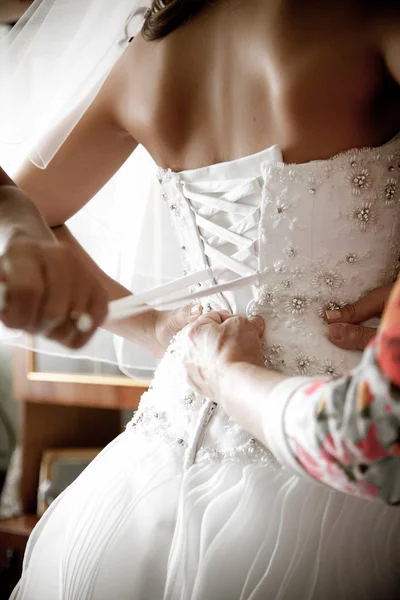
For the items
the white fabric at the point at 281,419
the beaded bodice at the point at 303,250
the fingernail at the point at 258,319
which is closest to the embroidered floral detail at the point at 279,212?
the beaded bodice at the point at 303,250

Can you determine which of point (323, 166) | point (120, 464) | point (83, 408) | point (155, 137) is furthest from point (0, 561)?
point (323, 166)

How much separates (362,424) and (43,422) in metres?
1.55

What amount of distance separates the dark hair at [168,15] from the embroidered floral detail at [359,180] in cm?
29

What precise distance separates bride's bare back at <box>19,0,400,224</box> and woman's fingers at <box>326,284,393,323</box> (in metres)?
0.17

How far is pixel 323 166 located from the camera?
2.29ft

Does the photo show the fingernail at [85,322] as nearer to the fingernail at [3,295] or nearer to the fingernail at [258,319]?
the fingernail at [3,295]

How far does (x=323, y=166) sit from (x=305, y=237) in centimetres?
8

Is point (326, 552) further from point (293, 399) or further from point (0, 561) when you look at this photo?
point (0, 561)

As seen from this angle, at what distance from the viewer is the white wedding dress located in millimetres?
604

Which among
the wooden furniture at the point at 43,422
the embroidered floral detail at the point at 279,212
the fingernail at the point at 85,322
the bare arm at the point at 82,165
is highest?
the bare arm at the point at 82,165

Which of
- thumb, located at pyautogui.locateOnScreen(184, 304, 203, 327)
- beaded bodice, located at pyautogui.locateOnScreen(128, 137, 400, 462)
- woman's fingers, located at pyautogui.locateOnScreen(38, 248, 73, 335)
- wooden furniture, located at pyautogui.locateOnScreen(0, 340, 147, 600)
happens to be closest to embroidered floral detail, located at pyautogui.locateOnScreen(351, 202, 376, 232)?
beaded bodice, located at pyautogui.locateOnScreen(128, 137, 400, 462)

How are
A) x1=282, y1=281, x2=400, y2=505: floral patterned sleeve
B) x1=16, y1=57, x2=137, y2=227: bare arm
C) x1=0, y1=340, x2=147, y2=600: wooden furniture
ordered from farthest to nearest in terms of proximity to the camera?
x1=0, y1=340, x2=147, y2=600: wooden furniture, x1=16, y1=57, x2=137, y2=227: bare arm, x1=282, y1=281, x2=400, y2=505: floral patterned sleeve

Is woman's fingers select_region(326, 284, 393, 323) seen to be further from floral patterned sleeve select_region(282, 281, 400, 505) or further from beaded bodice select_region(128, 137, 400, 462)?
floral patterned sleeve select_region(282, 281, 400, 505)

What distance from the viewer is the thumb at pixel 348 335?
687 mm
